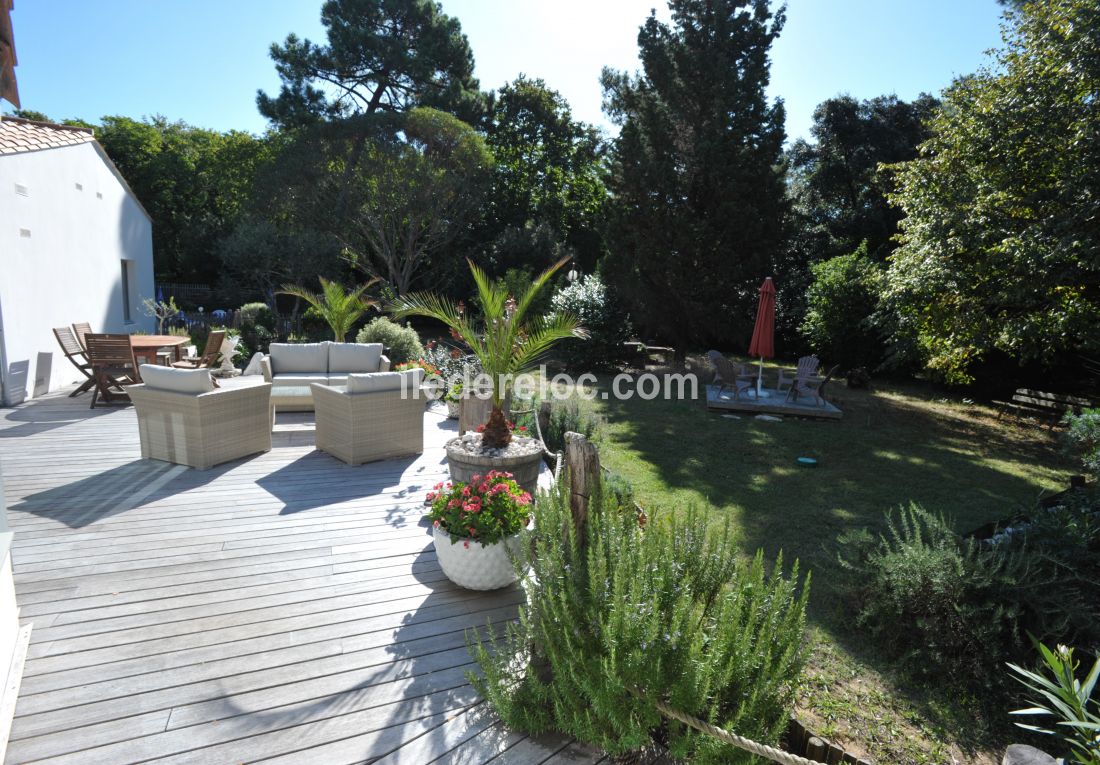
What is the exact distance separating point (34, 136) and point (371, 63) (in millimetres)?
14618

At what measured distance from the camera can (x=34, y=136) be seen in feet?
30.1

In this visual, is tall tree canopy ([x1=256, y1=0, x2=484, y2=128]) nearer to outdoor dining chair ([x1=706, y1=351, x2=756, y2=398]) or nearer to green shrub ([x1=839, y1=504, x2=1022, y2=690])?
outdoor dining chair ([x1=706, y1=351, x2=756, y2=398])

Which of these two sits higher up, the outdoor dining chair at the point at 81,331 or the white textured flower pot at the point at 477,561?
the outdoor dining chair at the point at 81,331

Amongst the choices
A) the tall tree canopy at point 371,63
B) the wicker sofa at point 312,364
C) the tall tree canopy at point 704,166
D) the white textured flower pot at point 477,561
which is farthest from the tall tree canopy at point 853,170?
the white textured flower pot at point 477,561

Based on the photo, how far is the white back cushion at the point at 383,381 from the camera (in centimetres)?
562

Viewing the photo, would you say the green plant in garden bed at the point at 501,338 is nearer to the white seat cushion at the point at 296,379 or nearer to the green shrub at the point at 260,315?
the white seat cushion at the point at 296,379

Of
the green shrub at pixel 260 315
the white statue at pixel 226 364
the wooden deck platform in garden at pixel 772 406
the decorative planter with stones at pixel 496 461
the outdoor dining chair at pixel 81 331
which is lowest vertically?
the wooden deck platform in garden at pixel 772 406

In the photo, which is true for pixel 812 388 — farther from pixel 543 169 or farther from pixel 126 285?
pixel 543 169

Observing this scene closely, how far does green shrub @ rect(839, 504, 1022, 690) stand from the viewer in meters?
3.16

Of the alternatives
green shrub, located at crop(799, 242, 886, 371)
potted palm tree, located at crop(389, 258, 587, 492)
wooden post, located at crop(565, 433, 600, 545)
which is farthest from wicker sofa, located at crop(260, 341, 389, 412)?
green shrub, located at crop(799, 242, 886, 371)

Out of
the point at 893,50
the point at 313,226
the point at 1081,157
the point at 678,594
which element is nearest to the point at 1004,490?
the point at 1081,157

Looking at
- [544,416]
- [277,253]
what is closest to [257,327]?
[277,253]

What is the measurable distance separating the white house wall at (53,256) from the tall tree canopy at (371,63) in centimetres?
1081

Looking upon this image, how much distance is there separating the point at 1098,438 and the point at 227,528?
8023 mm
